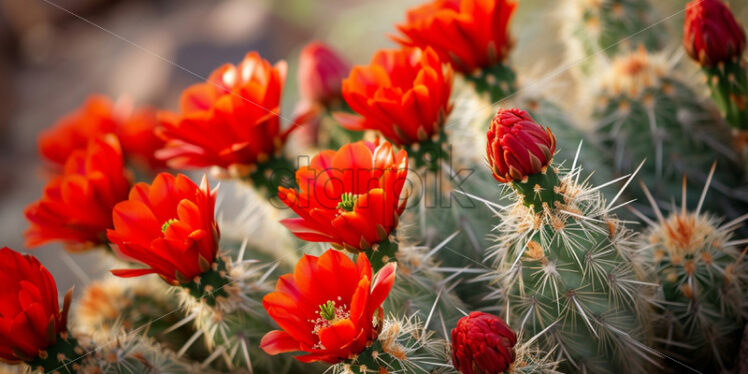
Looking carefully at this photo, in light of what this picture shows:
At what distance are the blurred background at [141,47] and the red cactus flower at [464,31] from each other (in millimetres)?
863

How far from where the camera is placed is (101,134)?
5.97 ft

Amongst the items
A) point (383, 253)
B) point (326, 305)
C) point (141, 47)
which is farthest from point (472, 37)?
point (141, 47)

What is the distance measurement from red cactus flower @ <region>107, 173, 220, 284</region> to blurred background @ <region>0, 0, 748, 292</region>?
140 centimetres

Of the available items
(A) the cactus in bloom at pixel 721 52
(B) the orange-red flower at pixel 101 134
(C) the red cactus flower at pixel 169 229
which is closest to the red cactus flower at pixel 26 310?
(C) the red cactus flower at pixel 169 229

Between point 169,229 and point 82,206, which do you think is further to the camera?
→ point 82,206

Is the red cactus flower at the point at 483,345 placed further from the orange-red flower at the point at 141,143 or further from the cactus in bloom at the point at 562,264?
the orange-red flower at the point at 141,143

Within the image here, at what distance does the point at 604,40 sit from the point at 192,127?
3.64ft

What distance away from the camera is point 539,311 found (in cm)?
104

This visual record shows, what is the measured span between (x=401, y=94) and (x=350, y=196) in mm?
224

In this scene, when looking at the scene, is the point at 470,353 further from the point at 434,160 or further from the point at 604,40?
the point at 604,40

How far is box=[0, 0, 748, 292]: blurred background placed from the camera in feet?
8.73

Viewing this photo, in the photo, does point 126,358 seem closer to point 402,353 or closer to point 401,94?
point 402,353

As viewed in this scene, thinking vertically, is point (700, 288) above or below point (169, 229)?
below

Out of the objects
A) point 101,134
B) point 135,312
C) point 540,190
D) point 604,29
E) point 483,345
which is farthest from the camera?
point 101,134
